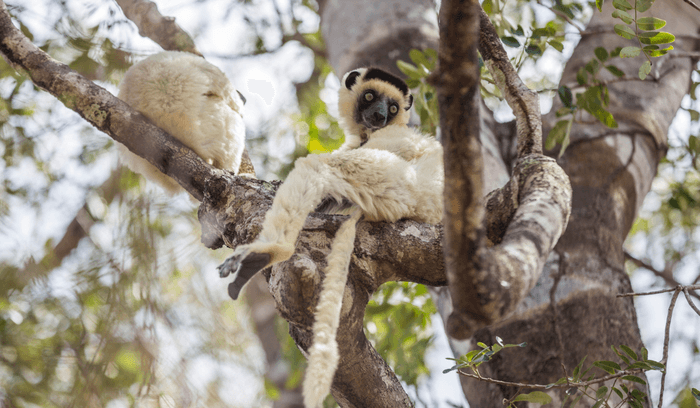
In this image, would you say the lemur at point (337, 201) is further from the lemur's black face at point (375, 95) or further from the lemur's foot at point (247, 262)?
the lemur's black face at point (375, 95)

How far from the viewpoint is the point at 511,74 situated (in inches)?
94.1

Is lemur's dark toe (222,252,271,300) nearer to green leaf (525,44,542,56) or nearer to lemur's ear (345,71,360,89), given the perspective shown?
green leaf (525,44,542,56)

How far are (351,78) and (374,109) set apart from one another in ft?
1.51

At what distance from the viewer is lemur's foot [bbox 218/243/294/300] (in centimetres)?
185

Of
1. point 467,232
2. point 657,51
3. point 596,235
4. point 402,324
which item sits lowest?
point 402,324

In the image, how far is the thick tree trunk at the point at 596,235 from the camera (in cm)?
306

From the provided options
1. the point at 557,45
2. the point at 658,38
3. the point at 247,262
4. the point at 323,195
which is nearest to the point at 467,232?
the point at 247,262

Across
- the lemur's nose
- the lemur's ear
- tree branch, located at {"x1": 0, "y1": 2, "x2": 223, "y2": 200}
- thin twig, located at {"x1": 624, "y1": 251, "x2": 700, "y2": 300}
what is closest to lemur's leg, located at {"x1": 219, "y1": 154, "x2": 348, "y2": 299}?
tree branch, located at {"x1": 0, "y1": 2, "x2": 223, "y2": 200}

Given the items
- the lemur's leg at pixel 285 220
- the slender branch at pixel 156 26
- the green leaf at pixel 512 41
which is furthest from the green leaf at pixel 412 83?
the slender branch at pixel 156 26

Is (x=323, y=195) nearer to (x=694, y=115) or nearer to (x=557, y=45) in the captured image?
(x=557, y=45)

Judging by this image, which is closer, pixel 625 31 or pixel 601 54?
pixel 625 31

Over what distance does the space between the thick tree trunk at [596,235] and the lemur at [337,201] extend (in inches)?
42.7

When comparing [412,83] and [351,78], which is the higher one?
[412,83]

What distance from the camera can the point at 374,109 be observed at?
379 centimetres
